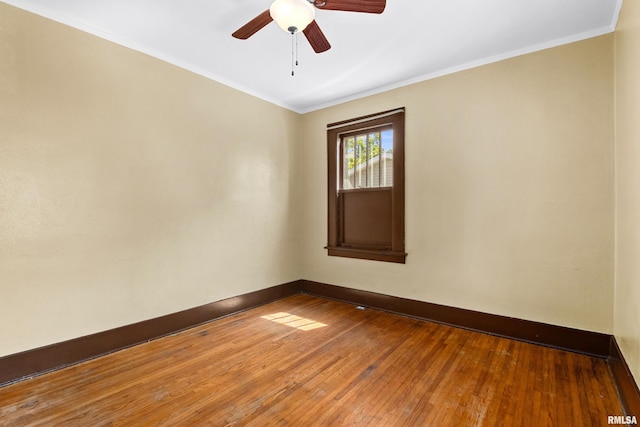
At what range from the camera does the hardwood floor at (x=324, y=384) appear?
5.95ft

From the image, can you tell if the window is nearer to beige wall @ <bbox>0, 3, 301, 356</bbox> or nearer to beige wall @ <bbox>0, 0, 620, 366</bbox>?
beige wall @ <bbox>0, 0, 620, 366</bbox>

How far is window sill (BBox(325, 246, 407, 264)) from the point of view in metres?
3.65

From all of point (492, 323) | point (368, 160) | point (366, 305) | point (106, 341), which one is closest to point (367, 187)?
point (368, 160)

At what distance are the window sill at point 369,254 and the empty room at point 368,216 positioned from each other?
3 centimetres

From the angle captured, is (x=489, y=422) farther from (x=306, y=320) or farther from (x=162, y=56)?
(x=162, y=56)

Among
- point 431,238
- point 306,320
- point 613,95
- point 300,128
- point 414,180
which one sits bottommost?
point 306,320

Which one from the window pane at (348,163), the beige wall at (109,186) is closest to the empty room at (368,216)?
the beige wall at (109,186)

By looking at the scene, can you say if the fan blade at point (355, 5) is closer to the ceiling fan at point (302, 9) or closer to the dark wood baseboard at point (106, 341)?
the ceiling fan at point (302, 9)

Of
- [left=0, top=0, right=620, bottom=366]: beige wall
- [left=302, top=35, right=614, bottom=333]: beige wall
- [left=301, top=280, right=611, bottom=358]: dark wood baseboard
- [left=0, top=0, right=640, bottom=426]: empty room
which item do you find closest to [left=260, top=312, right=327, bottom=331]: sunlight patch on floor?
[left=0, top=0, right=640, bottom=426]: empty room

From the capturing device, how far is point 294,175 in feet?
15.0

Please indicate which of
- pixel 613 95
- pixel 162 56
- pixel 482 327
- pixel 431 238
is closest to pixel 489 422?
pixel 482 327

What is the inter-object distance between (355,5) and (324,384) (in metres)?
2.53

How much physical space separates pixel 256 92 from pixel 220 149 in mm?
976

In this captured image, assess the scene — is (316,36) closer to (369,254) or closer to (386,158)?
(386,158)
